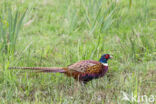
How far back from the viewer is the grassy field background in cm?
392

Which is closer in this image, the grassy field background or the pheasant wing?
the grassy field background

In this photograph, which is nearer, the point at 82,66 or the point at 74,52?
the point at 82,66

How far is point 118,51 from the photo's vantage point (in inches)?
197

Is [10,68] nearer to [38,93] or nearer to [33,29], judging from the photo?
[38,93]

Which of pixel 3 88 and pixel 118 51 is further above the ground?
pixel 118 51

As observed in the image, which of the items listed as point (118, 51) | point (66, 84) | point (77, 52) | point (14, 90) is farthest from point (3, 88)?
point (118, 51)

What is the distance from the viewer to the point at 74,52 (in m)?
4.77

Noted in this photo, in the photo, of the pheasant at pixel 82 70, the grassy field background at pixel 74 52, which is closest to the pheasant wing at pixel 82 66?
the pheasant at pixel 82 70

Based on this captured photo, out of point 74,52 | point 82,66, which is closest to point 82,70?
point 82,66

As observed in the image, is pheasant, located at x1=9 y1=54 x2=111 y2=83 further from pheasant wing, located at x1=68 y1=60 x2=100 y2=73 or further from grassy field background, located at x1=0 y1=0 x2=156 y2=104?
grassy field background, located at x1=0 y1=0 x2=156 y2=104

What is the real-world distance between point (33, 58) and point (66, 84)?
946 mm

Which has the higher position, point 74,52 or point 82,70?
point 74,52

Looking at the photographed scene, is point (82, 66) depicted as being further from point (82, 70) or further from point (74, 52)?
point (74, 52)

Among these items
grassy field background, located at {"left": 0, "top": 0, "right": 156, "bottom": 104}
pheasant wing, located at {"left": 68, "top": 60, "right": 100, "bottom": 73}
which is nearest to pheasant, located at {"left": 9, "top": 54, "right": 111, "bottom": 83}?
pheasant wing, located at {"left": 68, "top": 60, "right": 100, "bottom": 73}
